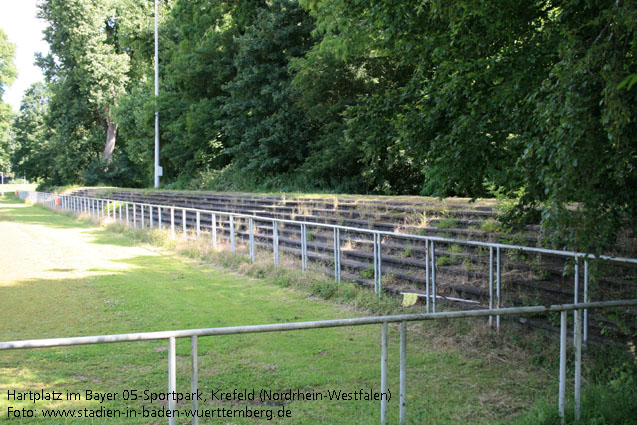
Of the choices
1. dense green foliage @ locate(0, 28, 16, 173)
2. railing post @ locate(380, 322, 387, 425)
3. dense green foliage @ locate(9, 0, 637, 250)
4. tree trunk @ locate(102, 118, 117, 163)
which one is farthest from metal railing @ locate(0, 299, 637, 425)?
tree trunk @ locate(102, 118, 117, 163)

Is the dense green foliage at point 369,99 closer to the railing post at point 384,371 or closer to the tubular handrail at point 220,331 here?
the tubular handrail at point 220,331

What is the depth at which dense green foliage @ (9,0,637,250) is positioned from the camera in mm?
4512

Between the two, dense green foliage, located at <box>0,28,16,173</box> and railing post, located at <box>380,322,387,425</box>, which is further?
dense green foliage, located at <box>0,28,16,173</box>

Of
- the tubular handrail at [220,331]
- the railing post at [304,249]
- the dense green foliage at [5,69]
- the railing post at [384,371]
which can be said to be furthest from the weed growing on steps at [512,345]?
the dense green foliage at [5,69]

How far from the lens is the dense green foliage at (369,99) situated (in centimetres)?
451

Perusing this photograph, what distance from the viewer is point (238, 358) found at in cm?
688

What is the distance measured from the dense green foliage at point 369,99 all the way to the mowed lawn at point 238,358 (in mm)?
1807

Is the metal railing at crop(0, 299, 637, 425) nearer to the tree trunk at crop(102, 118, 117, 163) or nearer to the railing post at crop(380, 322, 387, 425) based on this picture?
the railing post at crop(380, 322, 387, 425)

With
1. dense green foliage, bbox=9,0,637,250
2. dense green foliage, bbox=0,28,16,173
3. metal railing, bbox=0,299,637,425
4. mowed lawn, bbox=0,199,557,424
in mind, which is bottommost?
mowed lawn, bbox=0,199,557,424

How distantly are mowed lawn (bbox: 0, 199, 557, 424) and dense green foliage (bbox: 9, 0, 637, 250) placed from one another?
181cm

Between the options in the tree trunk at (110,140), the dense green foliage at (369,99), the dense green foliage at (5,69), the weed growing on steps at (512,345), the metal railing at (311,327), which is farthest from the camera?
the tree trunk at (110,140)

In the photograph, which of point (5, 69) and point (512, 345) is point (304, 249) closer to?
point (512, 345)

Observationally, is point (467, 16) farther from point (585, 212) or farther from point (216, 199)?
point (216, 199)

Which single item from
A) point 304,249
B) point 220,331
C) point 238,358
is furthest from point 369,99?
point 304,249
